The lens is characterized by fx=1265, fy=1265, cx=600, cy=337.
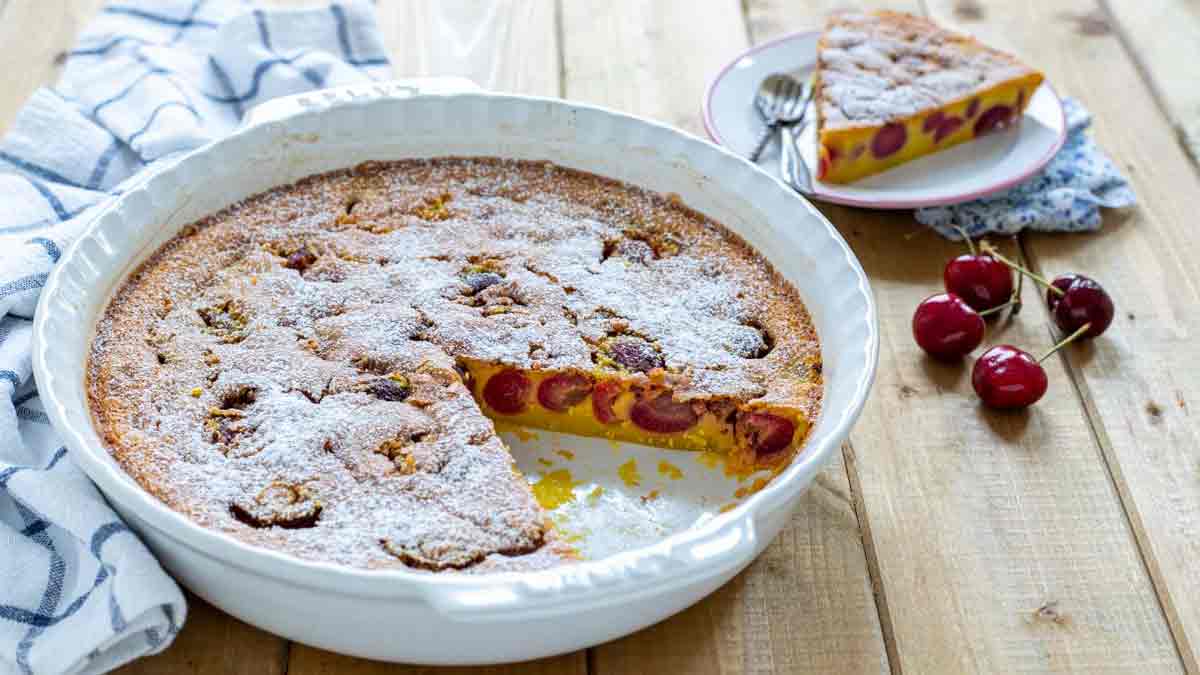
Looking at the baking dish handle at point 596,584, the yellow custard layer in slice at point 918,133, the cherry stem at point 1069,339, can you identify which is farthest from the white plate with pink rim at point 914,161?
the baking dish handle at point 596,584

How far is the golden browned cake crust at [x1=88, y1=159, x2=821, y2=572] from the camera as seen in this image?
6.17 ft

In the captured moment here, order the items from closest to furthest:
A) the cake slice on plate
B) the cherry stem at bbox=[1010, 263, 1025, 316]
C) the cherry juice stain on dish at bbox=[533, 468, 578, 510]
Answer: the cherry juice stain on dish at bbox=[533, 468, 578, 510] → the cherry stem at bbox=[1010, 263, 1025, 316] → the cake slice on plate

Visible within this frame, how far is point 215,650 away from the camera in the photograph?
189 centimetres

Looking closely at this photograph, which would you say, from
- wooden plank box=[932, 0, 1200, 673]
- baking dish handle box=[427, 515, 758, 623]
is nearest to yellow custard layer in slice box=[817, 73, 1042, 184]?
wooden plank box=[932, 0, 1200, 673]

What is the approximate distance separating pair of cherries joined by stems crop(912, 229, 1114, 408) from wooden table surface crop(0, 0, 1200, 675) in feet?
0.16

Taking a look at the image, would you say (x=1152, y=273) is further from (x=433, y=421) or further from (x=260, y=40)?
(x=260, y=40)

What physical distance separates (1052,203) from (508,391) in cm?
138

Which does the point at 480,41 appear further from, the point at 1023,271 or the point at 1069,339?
the point at 1069,339

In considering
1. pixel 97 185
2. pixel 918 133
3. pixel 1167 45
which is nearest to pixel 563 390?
pixel 97 185

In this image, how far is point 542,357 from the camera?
7.30 feet

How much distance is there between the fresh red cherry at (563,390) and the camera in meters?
2.23

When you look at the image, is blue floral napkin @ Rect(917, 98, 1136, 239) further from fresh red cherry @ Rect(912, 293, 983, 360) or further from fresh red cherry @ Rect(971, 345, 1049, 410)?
fresh red cherry @ Rect(971, 345, 1049, 410)

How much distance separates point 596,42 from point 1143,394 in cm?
169

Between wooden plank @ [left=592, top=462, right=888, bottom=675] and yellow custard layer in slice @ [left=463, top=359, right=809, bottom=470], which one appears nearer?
wooden plank @ [left=592, top=462, right=888, bottom=675]
